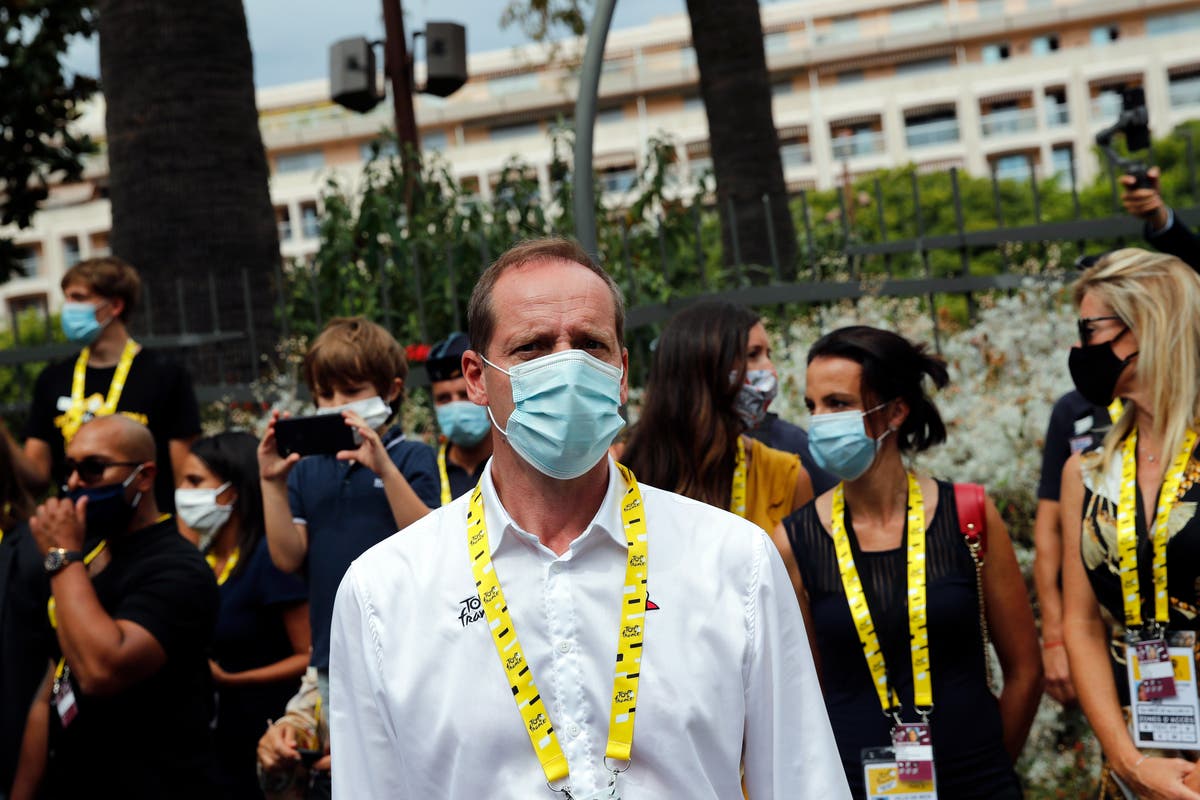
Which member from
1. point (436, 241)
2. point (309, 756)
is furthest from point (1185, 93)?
point (309, 756)

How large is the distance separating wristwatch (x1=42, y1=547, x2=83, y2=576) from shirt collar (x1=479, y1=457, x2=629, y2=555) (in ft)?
7.15

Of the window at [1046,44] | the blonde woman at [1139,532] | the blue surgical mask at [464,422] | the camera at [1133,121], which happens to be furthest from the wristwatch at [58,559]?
the window at [1046,44]

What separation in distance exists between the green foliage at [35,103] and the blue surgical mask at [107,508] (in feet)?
38.7

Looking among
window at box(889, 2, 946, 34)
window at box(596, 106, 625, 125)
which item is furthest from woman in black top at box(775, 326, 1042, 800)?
window at box(889, 2, 946, 34)

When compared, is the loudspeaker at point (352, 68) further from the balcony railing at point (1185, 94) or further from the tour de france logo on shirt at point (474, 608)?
the balcony railing at point (1185, 94)

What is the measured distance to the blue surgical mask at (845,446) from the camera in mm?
4180

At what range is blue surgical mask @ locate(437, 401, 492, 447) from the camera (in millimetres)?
4949

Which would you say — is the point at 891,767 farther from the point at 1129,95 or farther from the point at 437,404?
the point at 1129,95

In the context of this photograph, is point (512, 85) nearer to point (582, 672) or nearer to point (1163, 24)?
point (1163, 24)

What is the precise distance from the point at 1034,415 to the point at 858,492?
3.25 m

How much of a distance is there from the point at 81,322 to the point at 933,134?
7304 cm

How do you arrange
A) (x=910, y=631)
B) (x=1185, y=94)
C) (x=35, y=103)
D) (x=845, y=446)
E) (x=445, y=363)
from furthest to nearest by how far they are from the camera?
(x=1185, y=94) → (x=35, y=103) → (x=445, y=363) → (x=845, y=446) → (x=910, y=631)

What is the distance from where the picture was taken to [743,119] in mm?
10875

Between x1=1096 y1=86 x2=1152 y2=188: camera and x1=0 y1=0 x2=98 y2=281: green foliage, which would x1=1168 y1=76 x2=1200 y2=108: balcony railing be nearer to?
x1=0 y1=0 x2=98 y2=281: green foliage
